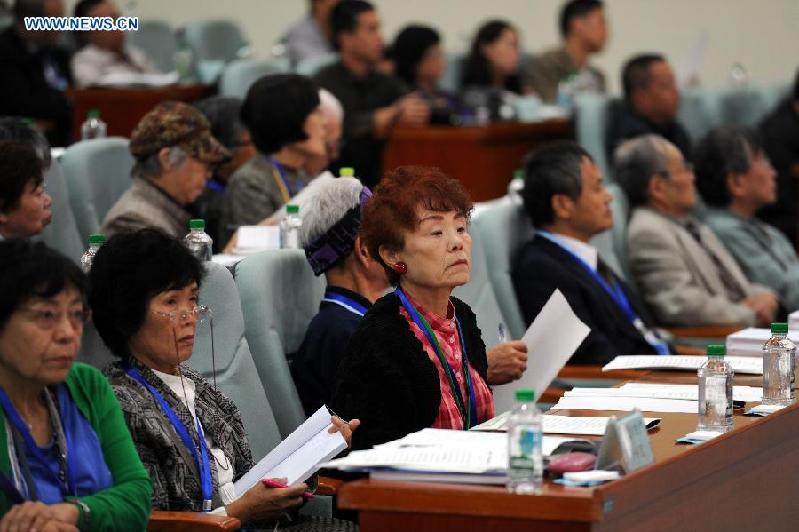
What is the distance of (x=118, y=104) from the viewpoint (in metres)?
6.81

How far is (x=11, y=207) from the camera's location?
3250 mm

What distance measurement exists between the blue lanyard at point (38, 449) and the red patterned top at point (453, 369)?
2.71ft

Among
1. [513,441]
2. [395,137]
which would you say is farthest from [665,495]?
[395,137]

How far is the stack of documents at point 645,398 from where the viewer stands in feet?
10.3

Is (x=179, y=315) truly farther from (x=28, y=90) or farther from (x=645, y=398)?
(x=28, y=90)

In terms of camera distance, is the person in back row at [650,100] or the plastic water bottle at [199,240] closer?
the plastic water bottle at [199,240]

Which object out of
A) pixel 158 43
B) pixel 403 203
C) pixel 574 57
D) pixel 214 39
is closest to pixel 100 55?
pixel 158 43

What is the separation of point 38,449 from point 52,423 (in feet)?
0.18

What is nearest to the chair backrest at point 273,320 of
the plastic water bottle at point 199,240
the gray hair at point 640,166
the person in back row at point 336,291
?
the person in back row at point 336,291

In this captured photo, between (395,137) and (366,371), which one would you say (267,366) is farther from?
(395,137)

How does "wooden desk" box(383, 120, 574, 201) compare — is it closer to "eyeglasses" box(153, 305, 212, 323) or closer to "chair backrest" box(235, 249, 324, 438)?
"chair backrest" box(235, 249, 324, 438)

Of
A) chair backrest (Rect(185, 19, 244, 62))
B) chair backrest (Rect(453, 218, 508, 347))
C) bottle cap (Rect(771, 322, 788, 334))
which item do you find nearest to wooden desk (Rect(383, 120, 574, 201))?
chair backrest (Rect(185, 19, 244, 62))

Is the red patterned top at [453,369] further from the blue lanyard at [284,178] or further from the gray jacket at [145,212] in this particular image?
the blue lanyard at [284,178]

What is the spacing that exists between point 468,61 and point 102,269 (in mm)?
6212
